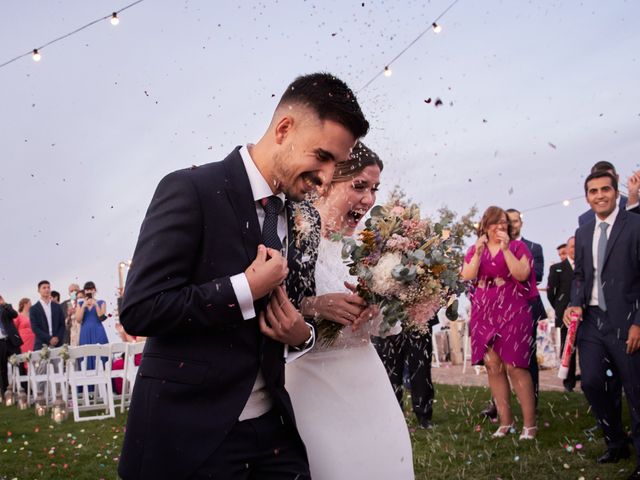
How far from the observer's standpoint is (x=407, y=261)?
10.6ft

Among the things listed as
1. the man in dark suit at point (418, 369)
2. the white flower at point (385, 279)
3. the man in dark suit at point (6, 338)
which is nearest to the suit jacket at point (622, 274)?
the man in dark suit at point (418, 369)

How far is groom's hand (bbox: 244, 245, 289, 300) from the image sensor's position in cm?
226

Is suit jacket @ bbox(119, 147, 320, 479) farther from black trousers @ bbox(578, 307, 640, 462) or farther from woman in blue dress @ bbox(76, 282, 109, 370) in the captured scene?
woman in blue dress @ bbox(76, 282, 109, 370)

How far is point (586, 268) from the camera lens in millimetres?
6559

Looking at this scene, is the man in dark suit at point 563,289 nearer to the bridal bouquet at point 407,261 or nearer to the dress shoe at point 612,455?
the dress shoe at point 612,455

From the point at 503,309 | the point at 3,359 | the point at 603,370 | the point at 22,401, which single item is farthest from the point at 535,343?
the point at 3,359

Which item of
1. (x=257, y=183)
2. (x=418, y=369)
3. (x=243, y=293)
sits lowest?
(x=418, y=369)

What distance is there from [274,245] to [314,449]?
1164 millimetres

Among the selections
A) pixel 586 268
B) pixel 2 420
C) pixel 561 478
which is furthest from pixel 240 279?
pixel 2 420

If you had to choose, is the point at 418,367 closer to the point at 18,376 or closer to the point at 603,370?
the point at 603,370

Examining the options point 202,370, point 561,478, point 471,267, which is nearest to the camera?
point 202,370

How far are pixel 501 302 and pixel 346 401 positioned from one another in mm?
4919

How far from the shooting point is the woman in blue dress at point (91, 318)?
48.1 ft

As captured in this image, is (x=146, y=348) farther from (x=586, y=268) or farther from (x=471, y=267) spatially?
(x=471, y=267)
